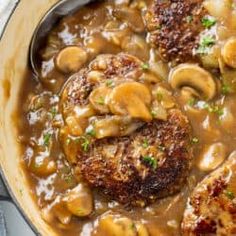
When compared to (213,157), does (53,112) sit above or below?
above

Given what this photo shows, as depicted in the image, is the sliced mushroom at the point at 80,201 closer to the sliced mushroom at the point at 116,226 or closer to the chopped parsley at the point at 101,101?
the sliced mushroom at the point at 116,226

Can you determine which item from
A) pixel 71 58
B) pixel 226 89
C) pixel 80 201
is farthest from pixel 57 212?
pixel 226 89

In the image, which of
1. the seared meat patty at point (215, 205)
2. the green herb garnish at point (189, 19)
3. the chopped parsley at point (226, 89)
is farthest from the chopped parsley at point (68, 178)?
the green herb garnish at point (189, 19)

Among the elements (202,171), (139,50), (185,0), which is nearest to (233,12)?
(185,0)

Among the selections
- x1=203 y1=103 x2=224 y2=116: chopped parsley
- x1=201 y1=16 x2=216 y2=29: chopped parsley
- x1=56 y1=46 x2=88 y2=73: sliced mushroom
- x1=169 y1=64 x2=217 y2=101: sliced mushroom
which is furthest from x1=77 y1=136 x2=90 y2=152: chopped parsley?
x1=201 y1=16 x2=216 y2=29: chopped parsley

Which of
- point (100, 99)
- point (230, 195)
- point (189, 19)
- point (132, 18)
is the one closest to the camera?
point (230, 195)

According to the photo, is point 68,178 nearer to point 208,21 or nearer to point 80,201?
point 80,201
